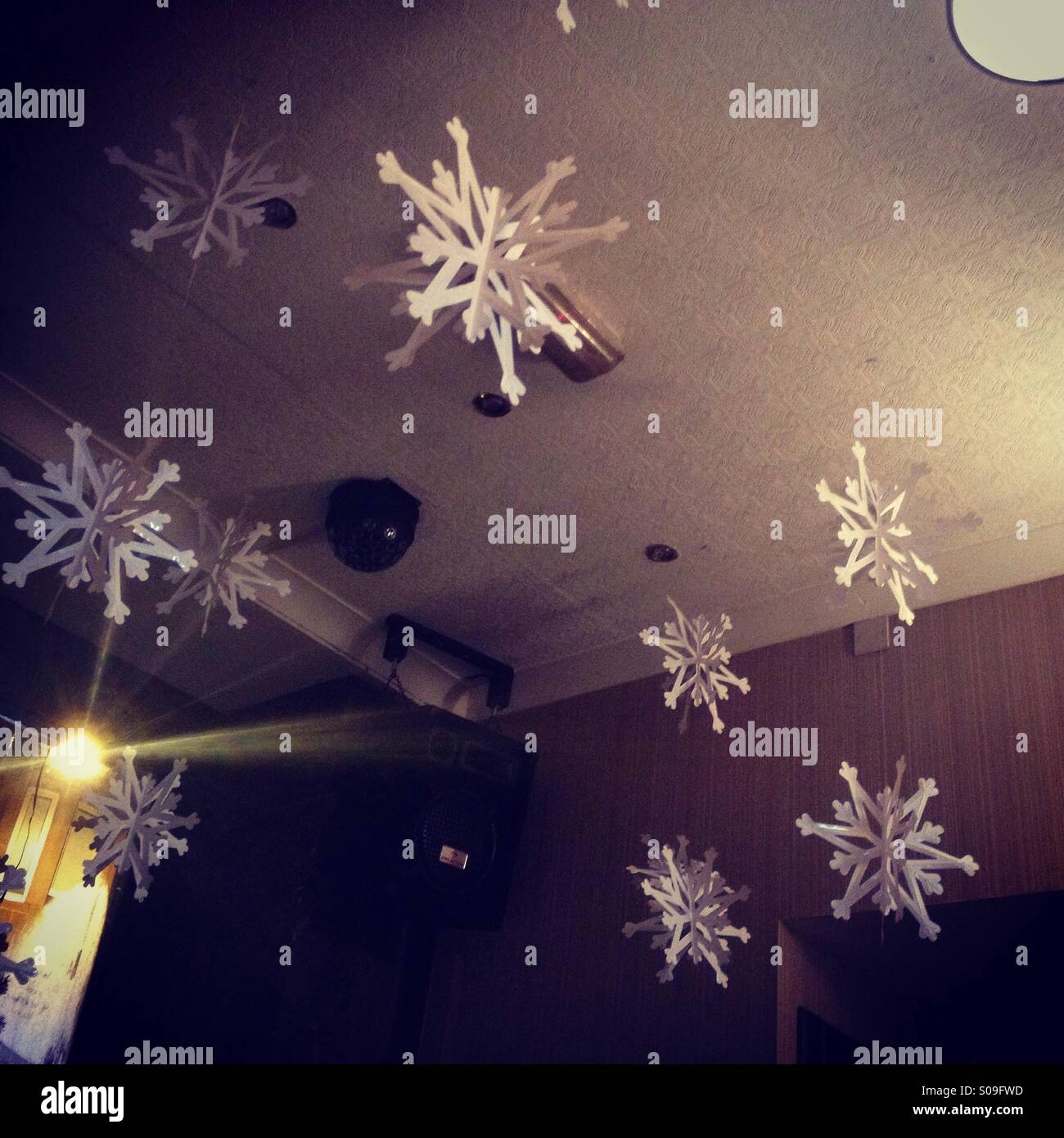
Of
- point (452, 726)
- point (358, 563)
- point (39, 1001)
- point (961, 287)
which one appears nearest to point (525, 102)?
point (961, 287)

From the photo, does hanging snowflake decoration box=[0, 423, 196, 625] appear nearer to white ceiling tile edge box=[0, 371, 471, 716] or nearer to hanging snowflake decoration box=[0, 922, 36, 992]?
white ceiling tile edge box=[0, 371, 471, 716]

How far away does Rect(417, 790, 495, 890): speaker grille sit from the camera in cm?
300

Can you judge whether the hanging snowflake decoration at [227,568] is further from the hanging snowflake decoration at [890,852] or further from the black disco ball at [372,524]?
the hanging snowflake decoration at [890,852]

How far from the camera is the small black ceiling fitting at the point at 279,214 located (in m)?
2.09

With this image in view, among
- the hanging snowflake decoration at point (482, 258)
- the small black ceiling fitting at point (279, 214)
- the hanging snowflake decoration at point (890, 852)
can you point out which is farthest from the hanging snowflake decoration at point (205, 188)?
the hanging snowflake decoration at point (890, 852)

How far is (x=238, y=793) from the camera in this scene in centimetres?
373

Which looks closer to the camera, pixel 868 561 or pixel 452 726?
pixel 868 561

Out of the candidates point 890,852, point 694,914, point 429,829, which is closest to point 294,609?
point 429,829

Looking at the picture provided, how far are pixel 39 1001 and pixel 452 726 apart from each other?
67.6 inches

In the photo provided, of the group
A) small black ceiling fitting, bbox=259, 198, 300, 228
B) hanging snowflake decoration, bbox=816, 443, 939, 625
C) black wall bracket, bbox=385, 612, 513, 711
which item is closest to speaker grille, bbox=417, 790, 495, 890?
black wall bracket, bbox=385, 612, 513, 711

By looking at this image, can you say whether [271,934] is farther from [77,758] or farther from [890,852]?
[890,852]

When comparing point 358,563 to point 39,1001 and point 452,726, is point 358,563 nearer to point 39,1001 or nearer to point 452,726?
point 452,726
